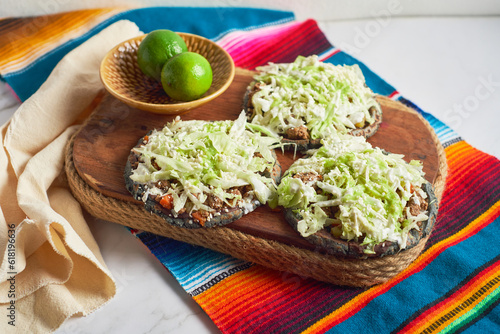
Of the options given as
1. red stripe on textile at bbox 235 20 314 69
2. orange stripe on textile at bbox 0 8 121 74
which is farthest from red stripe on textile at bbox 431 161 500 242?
orange stripe on textile at bbox 0 8 121 74

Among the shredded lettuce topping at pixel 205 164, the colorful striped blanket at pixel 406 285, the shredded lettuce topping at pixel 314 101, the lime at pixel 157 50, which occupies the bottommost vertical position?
the colorful striped blanket at pixel 406 285

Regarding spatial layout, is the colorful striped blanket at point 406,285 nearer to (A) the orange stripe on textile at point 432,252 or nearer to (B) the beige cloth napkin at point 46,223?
(A) the orange stripe on textile at point 432,252

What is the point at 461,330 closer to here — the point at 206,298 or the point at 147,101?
the point at 206,298

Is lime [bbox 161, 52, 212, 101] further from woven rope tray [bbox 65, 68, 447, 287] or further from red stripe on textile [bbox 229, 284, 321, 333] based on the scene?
red stripe on textile [bbox 229, 284, 321, 333]

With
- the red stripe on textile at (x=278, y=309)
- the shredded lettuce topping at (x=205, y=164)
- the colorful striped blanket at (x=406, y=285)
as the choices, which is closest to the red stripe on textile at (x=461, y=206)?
the colorful striped blanket at (x=406, y=285)

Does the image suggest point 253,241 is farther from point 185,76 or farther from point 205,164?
point 185,76

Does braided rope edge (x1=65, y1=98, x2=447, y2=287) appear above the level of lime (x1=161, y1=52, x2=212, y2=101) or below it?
below
